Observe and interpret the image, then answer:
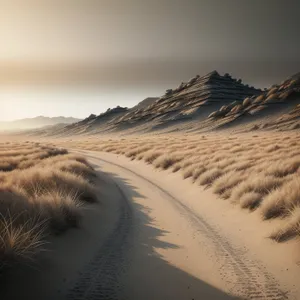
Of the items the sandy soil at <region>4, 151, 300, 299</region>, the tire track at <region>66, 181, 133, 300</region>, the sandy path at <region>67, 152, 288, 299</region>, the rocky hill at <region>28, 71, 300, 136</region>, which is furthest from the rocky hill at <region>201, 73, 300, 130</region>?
the tire track at <region>66, 181, 133, 300</region>

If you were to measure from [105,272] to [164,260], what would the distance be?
1.47 metres

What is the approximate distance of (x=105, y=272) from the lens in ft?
17.8

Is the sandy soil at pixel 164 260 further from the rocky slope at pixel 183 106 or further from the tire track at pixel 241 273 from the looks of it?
the rocky slope at pixel 183 106

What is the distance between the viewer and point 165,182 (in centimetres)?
1691

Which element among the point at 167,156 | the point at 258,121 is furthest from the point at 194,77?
the point at 167,156

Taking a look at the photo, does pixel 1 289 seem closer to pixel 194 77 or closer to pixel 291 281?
pixel 291 281

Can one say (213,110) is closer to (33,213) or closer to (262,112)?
(262,112)

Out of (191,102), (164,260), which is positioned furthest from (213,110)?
(164,260)

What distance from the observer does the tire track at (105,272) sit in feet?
15.5

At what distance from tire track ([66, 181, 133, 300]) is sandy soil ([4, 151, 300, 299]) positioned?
0.06ft

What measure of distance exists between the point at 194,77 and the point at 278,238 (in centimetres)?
14841

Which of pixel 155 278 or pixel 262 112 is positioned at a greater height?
pixel 262 112

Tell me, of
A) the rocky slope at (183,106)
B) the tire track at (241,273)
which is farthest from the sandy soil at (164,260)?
the rocky slope at (183,106)

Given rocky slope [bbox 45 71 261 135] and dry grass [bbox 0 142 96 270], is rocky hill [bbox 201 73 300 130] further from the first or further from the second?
dry grass [bbox 0 142 96 270]
